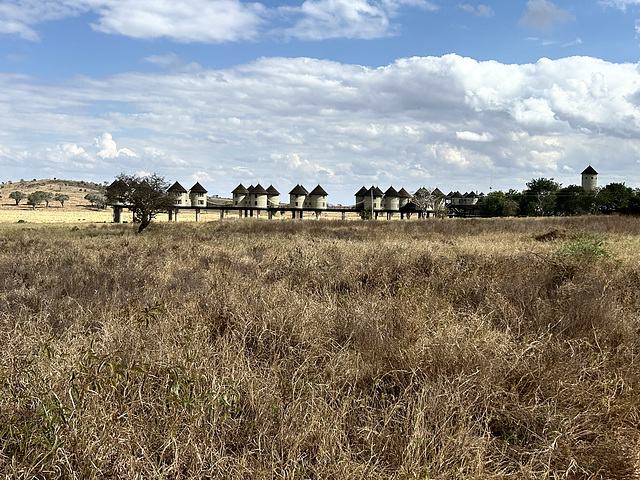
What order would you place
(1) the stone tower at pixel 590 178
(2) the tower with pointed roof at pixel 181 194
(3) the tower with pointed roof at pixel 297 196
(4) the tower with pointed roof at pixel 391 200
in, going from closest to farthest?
(2) the tower with pointed roof at pixel 181 194, (3) the tower with pointed roof at pixel 297 196, (4) the tower with pointed roof at pixel 391 200, (1) the stone tower at pixel 590 178

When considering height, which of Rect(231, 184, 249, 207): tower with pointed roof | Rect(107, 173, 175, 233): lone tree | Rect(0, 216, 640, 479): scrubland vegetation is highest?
Rect(231, 184, 249, 207): tower with pointed roof

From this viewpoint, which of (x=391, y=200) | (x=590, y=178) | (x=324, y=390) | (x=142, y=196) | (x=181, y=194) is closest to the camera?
(x=324, y=390)

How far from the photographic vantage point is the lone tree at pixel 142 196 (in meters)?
31.2

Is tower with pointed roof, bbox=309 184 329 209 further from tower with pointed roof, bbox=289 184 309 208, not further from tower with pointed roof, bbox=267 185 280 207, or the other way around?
tower with pointed roof, bbox=267 185 280 207

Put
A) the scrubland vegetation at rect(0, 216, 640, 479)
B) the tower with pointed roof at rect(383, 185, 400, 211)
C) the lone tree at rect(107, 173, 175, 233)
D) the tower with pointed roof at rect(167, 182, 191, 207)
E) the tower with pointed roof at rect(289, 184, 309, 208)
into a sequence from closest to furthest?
1. the scrubland vegetation at rect(0, 216, 640, 479)
2. the lone tree at rect(107, 173, 175, 233)
3. the tower with pointed roof at rect(167, 182, 191, 207)
4. the tower with pointed roof at rect(289, 184, 309, 208)
5. the tower with pointed roof at rect(383, 185, 400, 211)

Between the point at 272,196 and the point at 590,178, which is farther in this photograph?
the point at 590,178

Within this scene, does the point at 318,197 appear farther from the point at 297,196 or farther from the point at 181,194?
the point at 181,194

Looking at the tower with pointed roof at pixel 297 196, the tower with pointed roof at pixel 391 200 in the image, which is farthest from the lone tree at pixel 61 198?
the tower with pointed roof at pixel 391 200

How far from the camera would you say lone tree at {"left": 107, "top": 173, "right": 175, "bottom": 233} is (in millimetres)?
31172

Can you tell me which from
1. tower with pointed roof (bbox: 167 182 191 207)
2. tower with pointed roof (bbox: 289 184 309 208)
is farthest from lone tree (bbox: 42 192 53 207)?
tower with pointed roof (bbox: 289 184 309 208)

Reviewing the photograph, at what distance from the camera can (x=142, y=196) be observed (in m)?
31.0

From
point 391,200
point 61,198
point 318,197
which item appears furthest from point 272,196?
point 61,198

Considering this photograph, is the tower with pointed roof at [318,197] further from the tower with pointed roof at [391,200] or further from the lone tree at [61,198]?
the lone tree at [61,198]

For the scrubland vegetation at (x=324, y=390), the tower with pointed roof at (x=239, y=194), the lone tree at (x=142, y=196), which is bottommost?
the scrubland vegetation at (x=324, y=390)
